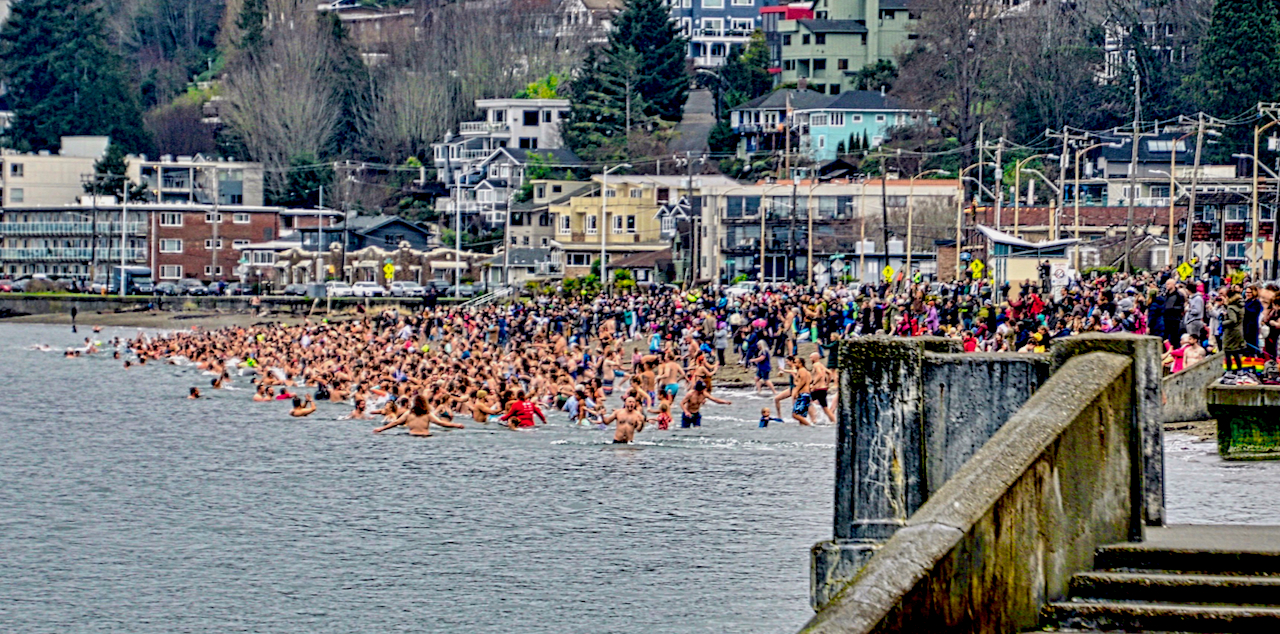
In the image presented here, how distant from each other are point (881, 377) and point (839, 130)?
4089 inches

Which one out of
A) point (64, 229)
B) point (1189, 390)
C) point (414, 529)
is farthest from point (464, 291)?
point (1189, 390)

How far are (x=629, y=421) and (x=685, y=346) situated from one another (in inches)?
588

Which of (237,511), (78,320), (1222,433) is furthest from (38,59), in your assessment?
(1222,433)

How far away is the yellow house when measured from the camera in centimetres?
10162

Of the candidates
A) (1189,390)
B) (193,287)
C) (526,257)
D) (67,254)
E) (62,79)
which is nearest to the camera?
(1189,390)

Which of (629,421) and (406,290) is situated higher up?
(406,290)

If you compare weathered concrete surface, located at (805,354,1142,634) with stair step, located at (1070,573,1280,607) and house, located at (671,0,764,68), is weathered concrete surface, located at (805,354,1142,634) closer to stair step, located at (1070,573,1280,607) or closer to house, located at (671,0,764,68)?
stair step, located at (1070,573,1280,607)

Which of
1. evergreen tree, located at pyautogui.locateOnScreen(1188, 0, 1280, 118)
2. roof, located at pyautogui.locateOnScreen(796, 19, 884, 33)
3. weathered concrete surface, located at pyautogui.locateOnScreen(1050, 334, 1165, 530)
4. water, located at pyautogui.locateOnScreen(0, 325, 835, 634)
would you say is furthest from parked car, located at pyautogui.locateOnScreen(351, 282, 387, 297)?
weathered concrete surface, located at pyautogui.locateOnScreen(1050, 334, 1165, 530)

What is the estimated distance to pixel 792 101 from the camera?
115938mm

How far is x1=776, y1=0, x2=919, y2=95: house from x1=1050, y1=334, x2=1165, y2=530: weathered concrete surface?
120 meters

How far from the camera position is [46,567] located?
22188 millimetres

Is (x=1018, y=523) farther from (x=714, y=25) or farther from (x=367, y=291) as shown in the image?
(x=714, y=25)

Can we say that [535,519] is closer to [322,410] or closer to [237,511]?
[237,511]

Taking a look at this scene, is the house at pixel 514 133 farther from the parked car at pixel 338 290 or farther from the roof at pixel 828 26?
the parked car at pixel 338 290
